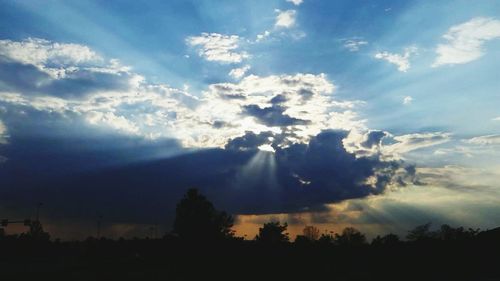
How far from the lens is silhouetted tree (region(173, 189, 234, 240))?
113438mm

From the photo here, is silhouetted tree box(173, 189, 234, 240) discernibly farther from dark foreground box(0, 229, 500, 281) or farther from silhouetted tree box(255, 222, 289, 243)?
dark foreground box(0, 229, 500, 281)

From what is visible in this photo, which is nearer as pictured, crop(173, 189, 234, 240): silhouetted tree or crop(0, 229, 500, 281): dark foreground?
crop(0, 229, 500, 281): dark foreground

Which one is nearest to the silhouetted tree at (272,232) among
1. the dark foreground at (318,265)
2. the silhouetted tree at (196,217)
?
the silhouetted tree at (196,217)

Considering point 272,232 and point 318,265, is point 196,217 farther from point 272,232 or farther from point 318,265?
point 318,265

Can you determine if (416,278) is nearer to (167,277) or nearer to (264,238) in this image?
(167,277)

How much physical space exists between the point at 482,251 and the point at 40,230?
171 meters

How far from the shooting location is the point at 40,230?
186 metres

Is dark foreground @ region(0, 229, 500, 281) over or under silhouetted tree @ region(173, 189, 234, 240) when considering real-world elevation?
under

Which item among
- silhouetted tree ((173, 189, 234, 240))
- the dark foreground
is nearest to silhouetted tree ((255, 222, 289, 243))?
silhouetted tree ((173, 189, 234, 240))

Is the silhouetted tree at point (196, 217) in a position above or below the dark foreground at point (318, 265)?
above

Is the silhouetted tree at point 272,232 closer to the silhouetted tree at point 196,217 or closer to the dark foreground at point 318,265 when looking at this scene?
the silhouetted tree at point 196,217

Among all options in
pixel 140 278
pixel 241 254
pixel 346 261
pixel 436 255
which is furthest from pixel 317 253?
pixel 140 278

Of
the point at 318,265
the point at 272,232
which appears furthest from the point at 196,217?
the point at 318,265

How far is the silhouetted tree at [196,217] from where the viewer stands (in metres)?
113
